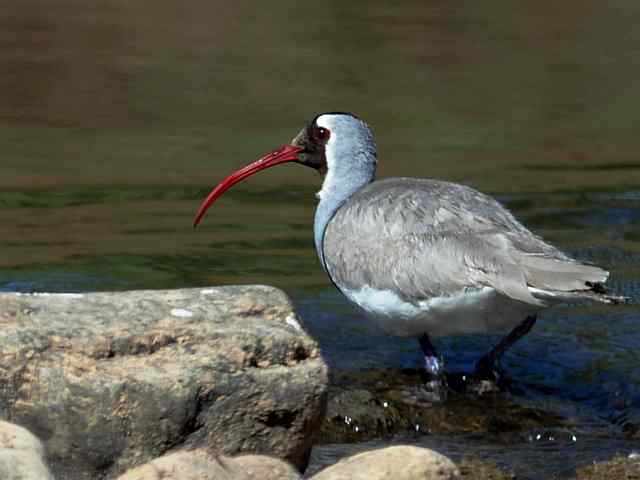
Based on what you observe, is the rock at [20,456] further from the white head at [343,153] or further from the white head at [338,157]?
the white head at [343,153]

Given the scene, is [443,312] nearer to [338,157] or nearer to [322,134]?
[338,157]

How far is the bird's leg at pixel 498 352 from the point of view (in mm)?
8430

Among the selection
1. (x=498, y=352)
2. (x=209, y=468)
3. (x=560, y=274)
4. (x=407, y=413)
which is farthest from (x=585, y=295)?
(x=209, y=468)

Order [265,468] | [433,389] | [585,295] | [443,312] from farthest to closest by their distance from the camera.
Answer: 1. [433,389]
2. [443,312]
3. [585,295]
4. [265,468]

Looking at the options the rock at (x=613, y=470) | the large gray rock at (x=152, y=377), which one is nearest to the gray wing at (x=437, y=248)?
the rock at (x=613, y=470)

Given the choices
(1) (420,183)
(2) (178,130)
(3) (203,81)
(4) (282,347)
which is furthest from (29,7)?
(4) (282,347)

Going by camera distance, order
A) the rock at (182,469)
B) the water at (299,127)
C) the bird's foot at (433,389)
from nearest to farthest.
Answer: the rock at (182,469), the bird's foot at (433,389), the water at (299,127)

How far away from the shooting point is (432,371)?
27.8 feet

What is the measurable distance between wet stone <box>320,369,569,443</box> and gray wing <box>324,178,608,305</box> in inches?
20.3

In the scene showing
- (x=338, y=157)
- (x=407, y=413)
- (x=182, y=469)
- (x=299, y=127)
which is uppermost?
(x=338, y=157)

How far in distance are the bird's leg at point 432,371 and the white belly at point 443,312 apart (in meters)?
0.07

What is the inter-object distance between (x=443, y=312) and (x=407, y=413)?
549 millimetres

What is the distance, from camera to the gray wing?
25.5 ft

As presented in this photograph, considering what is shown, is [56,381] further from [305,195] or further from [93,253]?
[305,195]
